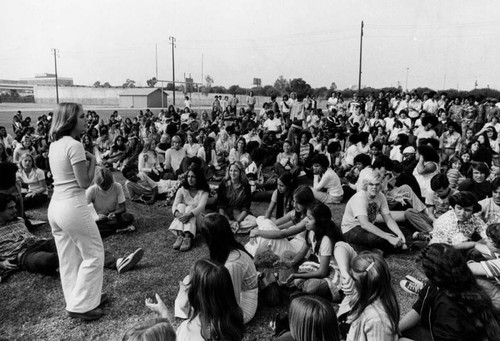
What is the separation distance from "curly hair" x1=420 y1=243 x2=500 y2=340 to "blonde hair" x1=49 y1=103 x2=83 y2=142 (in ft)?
10.9

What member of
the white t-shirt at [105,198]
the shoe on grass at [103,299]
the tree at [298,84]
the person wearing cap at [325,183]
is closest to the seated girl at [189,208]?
the white t-shirt at [105,198]

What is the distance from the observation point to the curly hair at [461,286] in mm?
Result: 2854

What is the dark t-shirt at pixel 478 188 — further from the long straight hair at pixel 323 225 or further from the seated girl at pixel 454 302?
the seated girl at pixel 454 302

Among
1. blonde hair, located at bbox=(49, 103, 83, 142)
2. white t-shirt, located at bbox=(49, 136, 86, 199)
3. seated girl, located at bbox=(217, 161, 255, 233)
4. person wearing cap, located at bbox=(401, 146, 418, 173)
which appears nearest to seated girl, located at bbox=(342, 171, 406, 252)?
seated girl, located at bbox=(217, 161, 255, 233)

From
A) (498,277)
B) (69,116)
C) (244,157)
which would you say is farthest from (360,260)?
(244,157)

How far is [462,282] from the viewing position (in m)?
2.89

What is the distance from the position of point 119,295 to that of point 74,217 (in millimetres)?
1316

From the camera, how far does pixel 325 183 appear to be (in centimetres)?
789

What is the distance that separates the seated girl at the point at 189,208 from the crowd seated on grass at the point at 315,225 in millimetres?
19

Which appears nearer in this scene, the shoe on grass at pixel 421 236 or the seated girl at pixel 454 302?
the seated girl at pixel 454 302

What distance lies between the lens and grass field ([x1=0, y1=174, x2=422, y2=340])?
12.7ft

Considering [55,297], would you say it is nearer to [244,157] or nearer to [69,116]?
[69,116]

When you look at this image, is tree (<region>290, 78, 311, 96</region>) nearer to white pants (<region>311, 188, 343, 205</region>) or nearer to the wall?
the wall

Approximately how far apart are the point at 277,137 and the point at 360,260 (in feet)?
37.2
